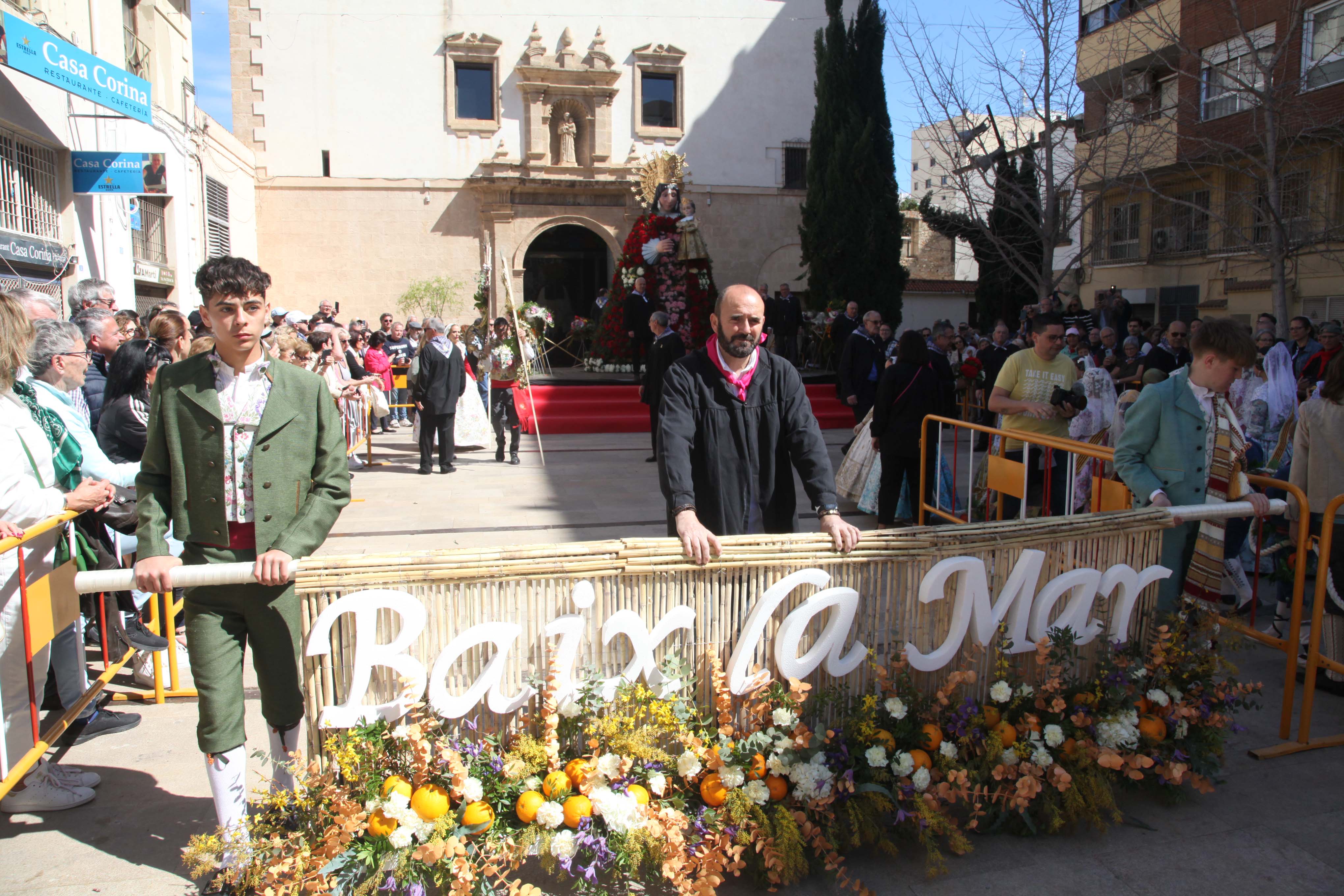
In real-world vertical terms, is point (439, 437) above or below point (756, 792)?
above

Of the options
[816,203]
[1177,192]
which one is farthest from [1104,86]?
[816,203]

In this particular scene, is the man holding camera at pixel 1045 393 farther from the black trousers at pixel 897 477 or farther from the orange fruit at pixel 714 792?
the orange fruit at pixel 714 792

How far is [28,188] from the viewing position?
450 inches

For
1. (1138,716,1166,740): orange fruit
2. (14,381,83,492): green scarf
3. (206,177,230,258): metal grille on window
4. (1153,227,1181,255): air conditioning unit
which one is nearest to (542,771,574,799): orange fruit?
(1138,716,1166,740): orange fruit

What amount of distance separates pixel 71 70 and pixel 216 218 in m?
8.25

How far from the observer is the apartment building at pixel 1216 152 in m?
12.5

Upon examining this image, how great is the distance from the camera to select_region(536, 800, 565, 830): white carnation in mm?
2508

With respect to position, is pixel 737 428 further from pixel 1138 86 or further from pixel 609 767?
pixel 1138 86

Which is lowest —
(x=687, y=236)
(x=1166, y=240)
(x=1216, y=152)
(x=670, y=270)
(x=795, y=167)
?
(x=670, y=270)

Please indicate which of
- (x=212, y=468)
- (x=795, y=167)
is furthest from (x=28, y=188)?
(x=795, y=167)

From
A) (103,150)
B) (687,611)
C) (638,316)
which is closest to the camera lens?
(687,611)

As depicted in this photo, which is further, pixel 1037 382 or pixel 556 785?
pixel 1037 382

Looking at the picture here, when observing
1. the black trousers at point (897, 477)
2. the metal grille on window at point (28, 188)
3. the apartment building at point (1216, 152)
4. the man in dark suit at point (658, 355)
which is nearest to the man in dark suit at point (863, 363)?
the man in dark suit at point (658, 355)

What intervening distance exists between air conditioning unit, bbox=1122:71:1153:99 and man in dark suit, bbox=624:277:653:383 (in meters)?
7.91
